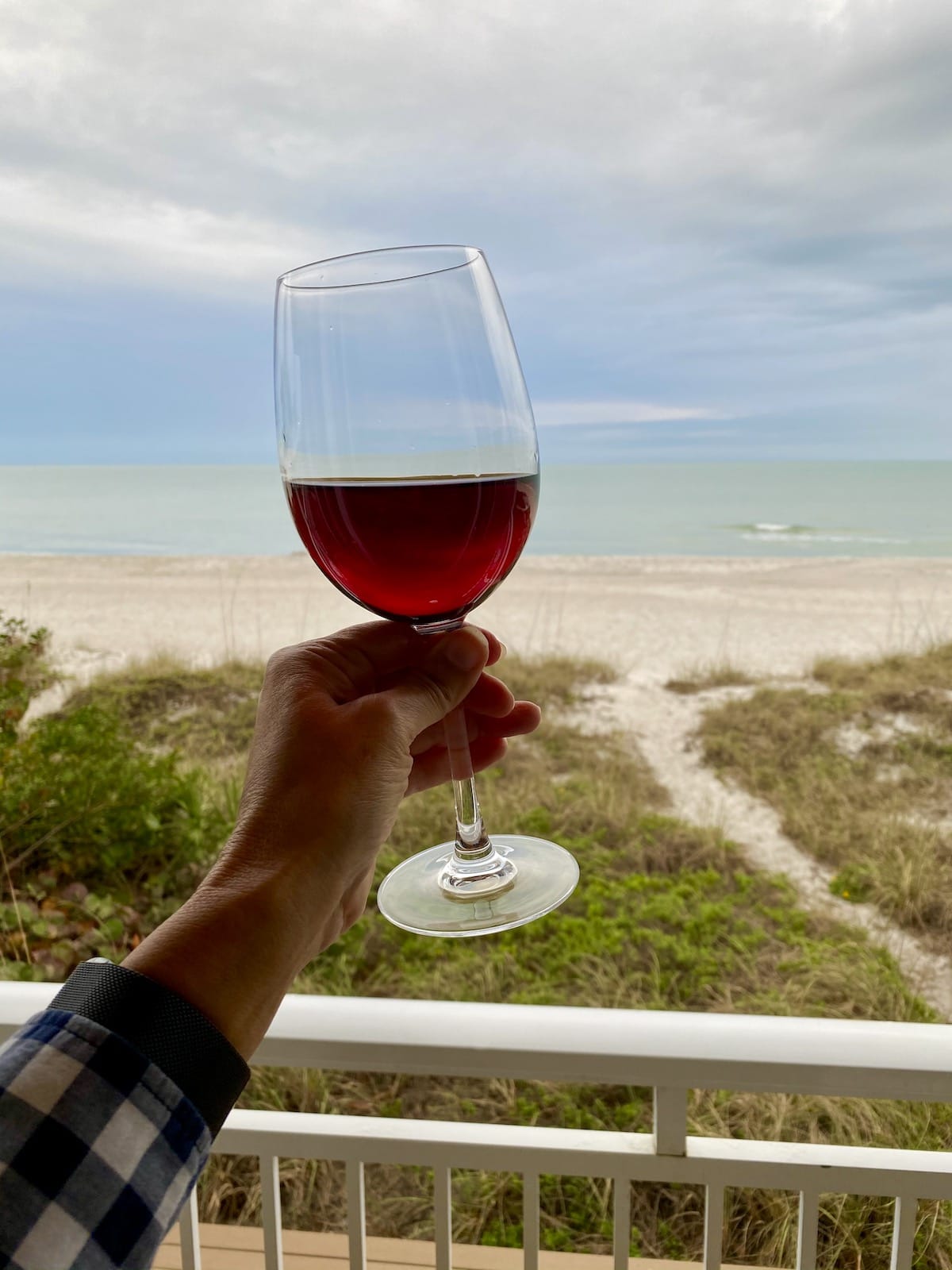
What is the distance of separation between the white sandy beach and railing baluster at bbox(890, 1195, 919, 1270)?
316 cm

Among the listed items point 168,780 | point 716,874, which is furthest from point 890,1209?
point 168,780

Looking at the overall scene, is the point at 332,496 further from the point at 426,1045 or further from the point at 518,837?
the point at 426,1045

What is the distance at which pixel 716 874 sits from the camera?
253 centimetres

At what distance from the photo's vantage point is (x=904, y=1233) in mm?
778

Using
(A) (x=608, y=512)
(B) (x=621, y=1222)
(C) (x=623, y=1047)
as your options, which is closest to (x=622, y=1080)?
(C) (x=623, y=1047)

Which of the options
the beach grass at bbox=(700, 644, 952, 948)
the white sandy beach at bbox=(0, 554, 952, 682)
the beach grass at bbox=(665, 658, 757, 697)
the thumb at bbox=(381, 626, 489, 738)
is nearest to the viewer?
the thumb at bbox=(381, 626, 489, 738)

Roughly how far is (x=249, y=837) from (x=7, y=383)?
6.68 meters

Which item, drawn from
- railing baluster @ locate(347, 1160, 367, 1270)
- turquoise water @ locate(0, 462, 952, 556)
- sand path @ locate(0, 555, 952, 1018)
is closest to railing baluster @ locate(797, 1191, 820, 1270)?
railing baluster @ locate(347, 1160, 367, 1270)

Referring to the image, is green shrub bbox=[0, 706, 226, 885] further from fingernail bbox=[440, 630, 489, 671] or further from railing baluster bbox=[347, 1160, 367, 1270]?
fingernail bbox=[440, 630, 489, 671]

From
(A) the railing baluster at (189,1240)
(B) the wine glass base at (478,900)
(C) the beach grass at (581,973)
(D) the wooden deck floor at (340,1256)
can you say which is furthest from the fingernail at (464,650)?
(C) the beach grass at (581,973)

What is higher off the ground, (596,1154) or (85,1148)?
(85,1148)

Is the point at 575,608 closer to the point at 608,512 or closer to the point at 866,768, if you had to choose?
the point at 866,768

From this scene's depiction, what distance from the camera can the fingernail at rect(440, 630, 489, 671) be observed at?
47 cm

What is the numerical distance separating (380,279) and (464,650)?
185 mm
